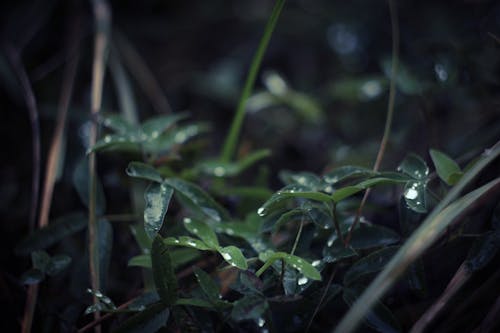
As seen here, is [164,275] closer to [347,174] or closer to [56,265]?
[56,265]

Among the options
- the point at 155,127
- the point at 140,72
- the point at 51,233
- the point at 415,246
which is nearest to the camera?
the point at 415,246

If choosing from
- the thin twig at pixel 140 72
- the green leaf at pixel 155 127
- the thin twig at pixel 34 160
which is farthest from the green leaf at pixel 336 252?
the thin twig at pixel 140 72

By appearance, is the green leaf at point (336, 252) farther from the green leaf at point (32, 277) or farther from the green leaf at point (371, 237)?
the green leaf at point (32, 277)

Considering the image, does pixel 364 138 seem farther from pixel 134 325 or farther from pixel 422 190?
pixel 134 325

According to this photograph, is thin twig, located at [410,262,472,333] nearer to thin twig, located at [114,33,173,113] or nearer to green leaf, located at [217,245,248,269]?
green leaf, located at [217,245,248,269]

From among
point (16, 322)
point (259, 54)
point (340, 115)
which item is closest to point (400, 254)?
point (259, 54)

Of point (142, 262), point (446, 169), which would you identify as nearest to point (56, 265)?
point (142, 262)
